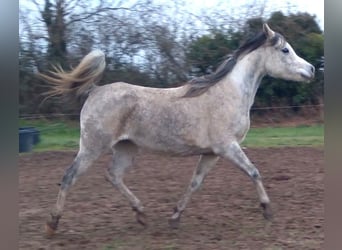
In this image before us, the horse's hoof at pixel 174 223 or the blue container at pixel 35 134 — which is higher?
the horse's hoof at pixel 174 223

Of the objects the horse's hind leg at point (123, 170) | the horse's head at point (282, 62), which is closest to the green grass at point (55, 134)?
the horse's hind leg at point (123, 170)

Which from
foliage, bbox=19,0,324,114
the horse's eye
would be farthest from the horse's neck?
foliage, bbox=19,0,324,114

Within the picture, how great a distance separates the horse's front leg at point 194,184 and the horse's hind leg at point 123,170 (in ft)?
0.86

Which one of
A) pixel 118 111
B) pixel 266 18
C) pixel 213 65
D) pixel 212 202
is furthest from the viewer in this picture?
pixel 266 18

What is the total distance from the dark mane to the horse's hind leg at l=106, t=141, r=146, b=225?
2.24 feet

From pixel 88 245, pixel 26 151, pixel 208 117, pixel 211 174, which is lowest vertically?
pixel 26 151

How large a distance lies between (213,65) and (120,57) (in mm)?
1595

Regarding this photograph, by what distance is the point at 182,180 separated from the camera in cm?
655

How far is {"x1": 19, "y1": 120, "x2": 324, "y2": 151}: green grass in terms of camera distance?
29.8 ft

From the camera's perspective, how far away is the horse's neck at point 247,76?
182 inches

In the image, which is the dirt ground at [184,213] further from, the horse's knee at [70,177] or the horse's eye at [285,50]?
the horse's eye at [285,50]

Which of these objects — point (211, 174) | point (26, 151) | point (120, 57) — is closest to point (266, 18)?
point (120, 57)

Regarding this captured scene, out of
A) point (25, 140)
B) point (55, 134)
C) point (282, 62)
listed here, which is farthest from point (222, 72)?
point (55, 134)
